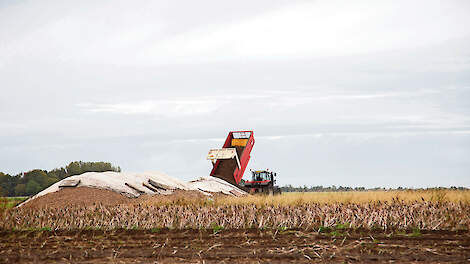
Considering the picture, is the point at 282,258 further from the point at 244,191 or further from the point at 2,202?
the point at 244,191

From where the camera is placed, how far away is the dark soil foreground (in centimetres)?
803

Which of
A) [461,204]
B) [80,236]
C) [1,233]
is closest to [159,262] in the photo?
[80,236]

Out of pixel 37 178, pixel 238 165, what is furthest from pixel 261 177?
pixel 37 178

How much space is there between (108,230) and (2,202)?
452 cm

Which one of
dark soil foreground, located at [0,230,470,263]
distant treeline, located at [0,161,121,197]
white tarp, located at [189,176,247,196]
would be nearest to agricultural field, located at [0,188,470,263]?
A: dark soil foreground, located at [0,230,470,263]

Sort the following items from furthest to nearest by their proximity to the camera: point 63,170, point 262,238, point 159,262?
point 63,170
point 262,238
point 159,262

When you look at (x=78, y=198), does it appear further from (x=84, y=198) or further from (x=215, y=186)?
(x=215, y=186)

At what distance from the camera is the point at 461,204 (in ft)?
43.4

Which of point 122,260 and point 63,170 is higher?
point 63,170

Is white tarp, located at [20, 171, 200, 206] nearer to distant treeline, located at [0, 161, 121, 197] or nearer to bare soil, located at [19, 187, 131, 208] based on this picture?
bare soil, located at [19, 187, 131, 208]

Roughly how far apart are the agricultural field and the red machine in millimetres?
10259

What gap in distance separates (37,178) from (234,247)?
26873mm

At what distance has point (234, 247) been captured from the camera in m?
8.89

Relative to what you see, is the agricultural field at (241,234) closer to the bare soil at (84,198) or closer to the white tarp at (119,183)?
the bare soil at (84,198)
